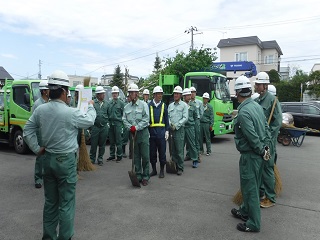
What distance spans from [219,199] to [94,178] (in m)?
2.80

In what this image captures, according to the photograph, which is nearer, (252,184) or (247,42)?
(252,184)

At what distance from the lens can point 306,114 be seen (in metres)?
13.7

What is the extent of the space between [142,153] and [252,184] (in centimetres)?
258

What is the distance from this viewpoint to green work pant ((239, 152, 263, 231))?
3648mm

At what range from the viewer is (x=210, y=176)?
6.46 m

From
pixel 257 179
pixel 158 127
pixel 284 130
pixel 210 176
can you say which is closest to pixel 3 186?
pixel 158 127

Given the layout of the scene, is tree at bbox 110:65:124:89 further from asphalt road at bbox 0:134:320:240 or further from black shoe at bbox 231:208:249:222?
black shoe at bbox 231:208:249:222

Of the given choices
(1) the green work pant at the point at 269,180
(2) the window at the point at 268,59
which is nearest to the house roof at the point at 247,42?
(2) the window at the point at 268,59

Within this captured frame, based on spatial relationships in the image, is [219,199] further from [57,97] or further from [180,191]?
[57,97]

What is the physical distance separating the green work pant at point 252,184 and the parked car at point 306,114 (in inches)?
449

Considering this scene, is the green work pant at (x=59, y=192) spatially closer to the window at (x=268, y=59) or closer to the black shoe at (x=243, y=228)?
the black shoe at (x=243, y=228)

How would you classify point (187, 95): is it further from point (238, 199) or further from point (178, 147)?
point (238, 199)

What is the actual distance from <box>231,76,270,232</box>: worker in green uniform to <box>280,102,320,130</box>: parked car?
37.2ft

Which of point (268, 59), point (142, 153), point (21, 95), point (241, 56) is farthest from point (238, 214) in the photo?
point (268, 59)
